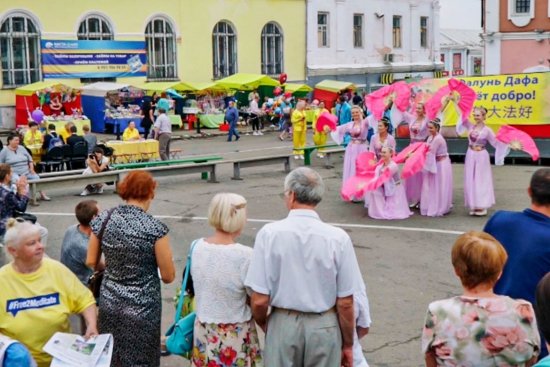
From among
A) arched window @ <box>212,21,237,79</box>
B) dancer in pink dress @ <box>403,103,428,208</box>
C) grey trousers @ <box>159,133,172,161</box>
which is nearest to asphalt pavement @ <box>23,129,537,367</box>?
dancer in pink dress @ <box>403,103,428,208</box>

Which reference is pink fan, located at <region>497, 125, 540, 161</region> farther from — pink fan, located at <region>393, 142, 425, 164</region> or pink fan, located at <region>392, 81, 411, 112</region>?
pink fan, located at <region>392, 81, 411, 112</region>

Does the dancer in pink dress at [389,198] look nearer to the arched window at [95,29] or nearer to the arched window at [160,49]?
the arched window at [95,29]

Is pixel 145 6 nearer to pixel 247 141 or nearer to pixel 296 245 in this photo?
pixel 247 141

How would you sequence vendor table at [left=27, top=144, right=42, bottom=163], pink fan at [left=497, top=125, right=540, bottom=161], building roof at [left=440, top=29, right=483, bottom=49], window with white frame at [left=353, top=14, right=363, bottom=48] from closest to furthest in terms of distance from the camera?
pink fan at [left=497, top=125, right=540, bottom=161] → vendor table at [left=27, top=144, right=42, bottom=163] → window with white frame at [left=353, top=14, right=363, bottom=48] → building roof at [left=440, top=29, right=483, bottom=49]

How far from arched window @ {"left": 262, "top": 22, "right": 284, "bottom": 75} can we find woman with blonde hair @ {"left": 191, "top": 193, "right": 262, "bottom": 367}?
3581cm

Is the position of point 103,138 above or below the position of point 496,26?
below

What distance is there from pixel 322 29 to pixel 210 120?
1139 centimetres

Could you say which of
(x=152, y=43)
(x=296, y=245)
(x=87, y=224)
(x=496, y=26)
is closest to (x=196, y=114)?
(x=152, y=43)

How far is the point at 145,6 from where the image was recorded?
1377 inches

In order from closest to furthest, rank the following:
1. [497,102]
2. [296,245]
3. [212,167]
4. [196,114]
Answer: [296,245] < [212,167] < [497,102] < [196,114]

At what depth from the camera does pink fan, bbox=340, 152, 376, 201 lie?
13867 mm

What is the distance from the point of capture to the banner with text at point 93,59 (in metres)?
32.1

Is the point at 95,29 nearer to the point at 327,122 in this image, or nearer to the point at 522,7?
the point at 522,7

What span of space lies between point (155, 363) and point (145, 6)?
102ft
